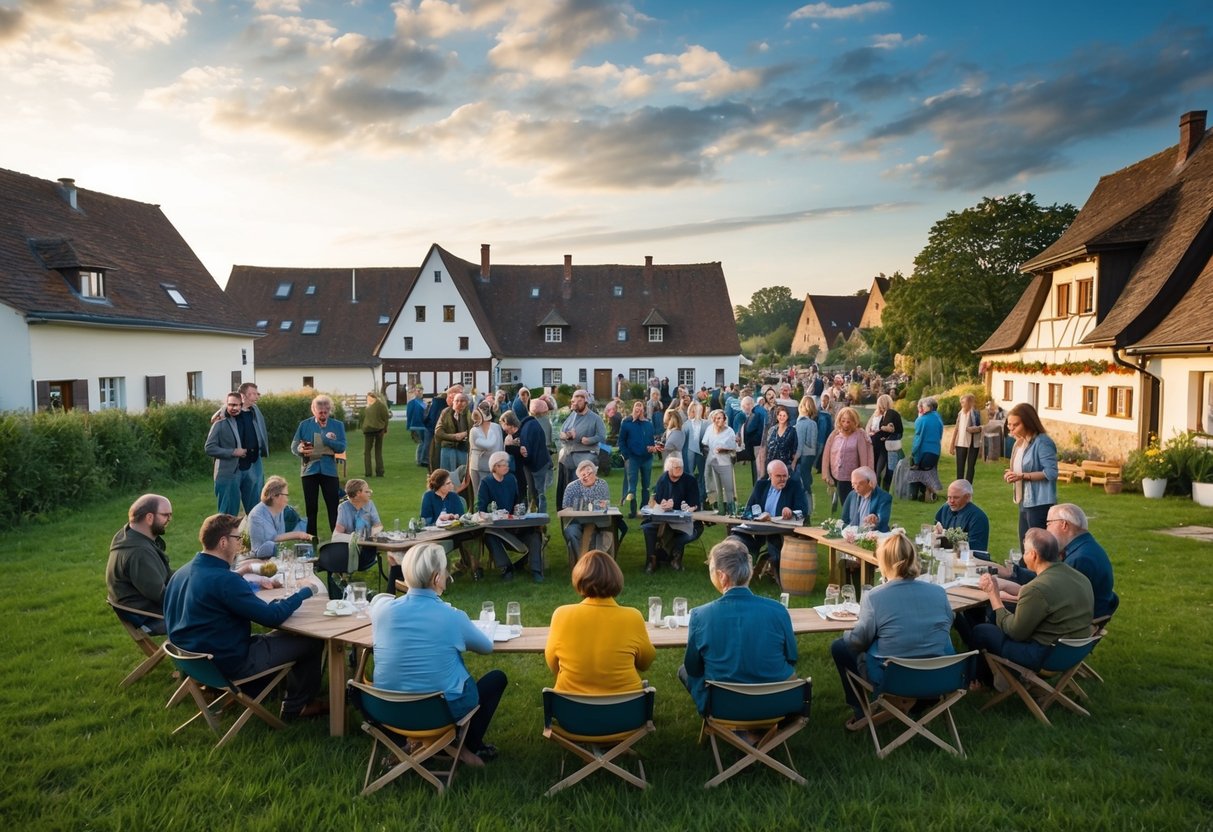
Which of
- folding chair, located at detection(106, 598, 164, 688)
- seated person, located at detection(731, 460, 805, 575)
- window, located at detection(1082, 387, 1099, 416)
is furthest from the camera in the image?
window, located at detection(1082, 387, 1099, 416)

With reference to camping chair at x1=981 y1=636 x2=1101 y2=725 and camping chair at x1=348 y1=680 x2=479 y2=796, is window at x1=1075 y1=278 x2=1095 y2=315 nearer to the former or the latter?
camping chair at x1=981 y1=636 x2=1101 y2=725

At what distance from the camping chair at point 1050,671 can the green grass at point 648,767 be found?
12cm

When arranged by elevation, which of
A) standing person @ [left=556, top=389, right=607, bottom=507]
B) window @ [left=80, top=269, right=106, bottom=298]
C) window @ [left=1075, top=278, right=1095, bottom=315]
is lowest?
standing person @ [left=556, top=389, right=607, bottom=507]

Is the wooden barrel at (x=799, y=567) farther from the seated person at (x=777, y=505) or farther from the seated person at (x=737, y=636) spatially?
the seated person at (x=737, y=636)

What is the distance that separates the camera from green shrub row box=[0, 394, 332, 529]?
12555 millimetres

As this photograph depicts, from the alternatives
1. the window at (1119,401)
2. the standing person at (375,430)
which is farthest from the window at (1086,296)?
the standing person at (375,430)

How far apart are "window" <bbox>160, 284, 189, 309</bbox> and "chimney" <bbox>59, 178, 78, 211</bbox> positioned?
3.43 metres

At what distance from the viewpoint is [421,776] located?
15.7 feet

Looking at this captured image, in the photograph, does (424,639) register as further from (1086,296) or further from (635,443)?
(1086,296)

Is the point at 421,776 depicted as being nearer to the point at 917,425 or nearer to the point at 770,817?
the point at 770,817

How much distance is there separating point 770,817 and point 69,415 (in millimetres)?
14887

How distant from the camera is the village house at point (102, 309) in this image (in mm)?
19297

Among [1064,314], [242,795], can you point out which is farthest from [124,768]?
[1064,314]

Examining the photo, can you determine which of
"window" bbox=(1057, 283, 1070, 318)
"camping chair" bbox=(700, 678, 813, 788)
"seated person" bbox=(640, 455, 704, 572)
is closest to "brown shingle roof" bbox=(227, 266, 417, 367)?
"window" bbox=(1057, 283, 1070, 318)
